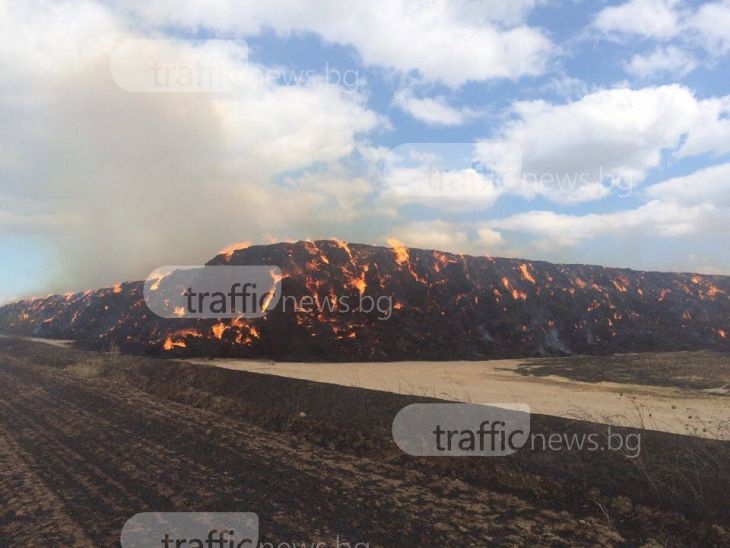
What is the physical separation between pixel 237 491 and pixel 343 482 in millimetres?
1973

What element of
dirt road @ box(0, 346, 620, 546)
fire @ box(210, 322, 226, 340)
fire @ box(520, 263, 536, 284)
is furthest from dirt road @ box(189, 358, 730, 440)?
fire @ box(520, 263, 536, 284)

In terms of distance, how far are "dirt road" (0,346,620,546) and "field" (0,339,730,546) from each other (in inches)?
1.3

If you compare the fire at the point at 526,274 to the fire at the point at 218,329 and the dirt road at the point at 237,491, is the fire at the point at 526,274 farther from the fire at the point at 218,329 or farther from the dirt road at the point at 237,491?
the dirt road at the point at 237,491

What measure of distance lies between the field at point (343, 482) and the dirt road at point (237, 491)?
0.11 feet

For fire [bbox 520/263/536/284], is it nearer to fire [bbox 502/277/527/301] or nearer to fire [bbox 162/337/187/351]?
fire [bbox 502/277/527/301]

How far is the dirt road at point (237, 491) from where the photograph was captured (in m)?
6.33

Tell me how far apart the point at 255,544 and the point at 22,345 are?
43.2m

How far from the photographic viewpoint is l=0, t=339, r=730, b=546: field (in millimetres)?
6371

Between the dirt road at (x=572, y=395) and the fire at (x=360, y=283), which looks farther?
the fire at (x=360, y=283)

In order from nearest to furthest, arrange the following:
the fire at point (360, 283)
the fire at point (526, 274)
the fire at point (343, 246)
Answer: the fire at point (360, 283) → the fire at point (343, 246) → the fire at point (526, 274)

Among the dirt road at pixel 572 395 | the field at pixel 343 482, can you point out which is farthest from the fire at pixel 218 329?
the field at pixel 343 482

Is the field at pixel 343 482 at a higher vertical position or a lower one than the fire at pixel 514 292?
lower

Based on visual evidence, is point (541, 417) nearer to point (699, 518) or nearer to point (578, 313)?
point (699, 518)

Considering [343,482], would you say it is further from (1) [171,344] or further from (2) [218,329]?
(1) [171,344]
